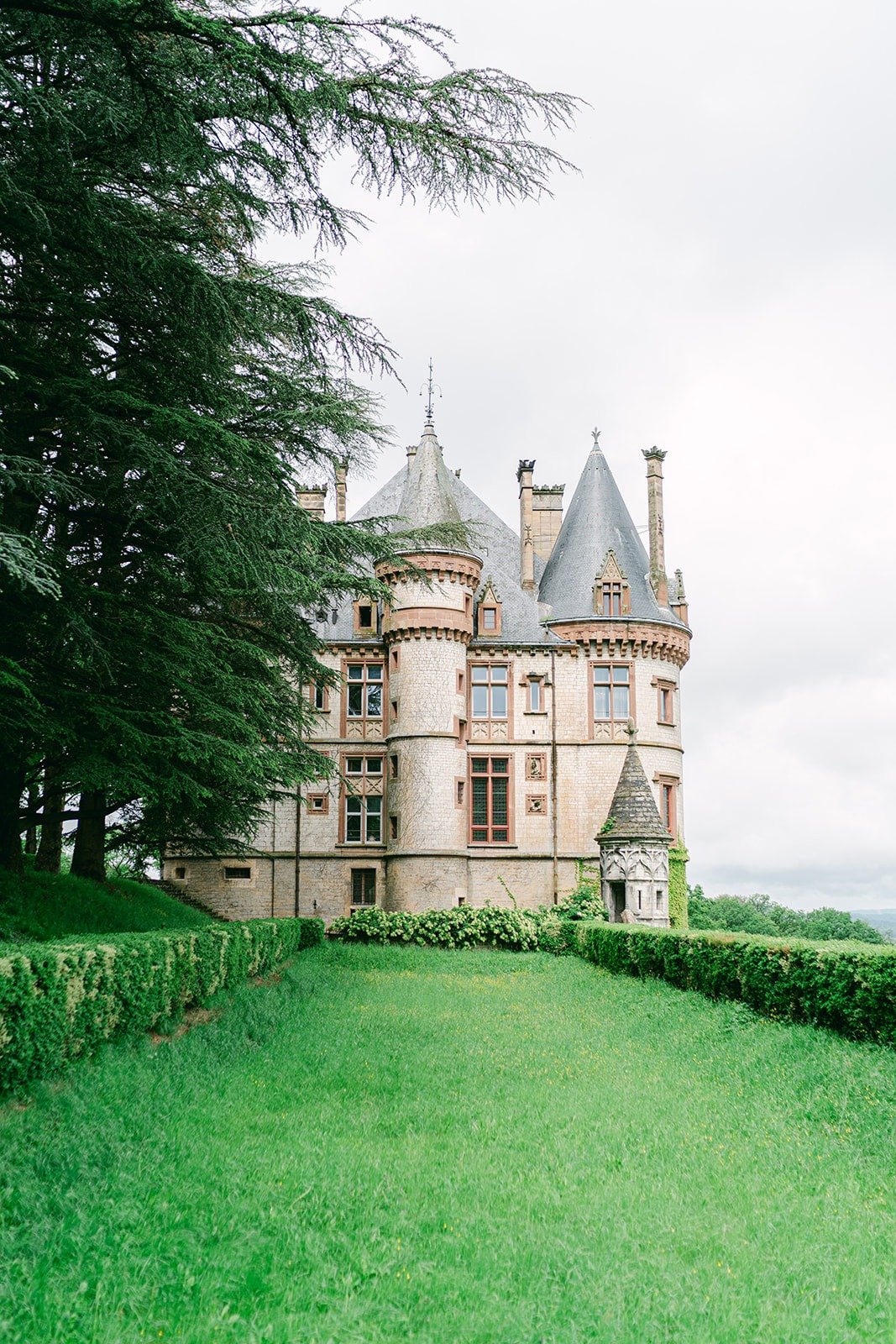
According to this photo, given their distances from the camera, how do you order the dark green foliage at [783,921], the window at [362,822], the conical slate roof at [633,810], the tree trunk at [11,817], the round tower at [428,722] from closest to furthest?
the tree trunk at [11,817]
the conical slate roof at [633,810]
the round tower at [428,722]
the window at [362,822]
the dark green foliage at [783,921]

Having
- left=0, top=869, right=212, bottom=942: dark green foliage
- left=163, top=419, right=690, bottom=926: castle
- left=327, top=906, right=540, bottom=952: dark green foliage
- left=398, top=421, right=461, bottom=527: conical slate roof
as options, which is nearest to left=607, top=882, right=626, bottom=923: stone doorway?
left=163, top=419, right=690, bottom=926: castle

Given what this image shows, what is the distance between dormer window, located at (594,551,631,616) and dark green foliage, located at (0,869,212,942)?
1627cm

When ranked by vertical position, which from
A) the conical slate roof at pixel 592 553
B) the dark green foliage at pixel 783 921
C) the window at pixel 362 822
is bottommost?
the dark green foliage at pixel 783 921

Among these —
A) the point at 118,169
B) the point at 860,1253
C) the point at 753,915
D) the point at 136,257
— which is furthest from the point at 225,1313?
the point at 753,915

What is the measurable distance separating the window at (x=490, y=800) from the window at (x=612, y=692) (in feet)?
10.7

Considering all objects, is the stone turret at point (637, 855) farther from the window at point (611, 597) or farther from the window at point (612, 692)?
the window at point (611, 597)

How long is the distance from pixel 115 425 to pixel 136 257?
178 centimetres

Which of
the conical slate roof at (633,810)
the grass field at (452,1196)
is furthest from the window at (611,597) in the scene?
the grass field at (452,1196)

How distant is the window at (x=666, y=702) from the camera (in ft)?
107

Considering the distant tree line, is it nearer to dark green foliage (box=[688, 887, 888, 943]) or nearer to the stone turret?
the stone turret

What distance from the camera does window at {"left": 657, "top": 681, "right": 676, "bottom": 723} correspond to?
32562mm

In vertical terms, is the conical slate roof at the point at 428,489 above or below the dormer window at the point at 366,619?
above

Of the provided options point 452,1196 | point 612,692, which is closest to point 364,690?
point 612,692

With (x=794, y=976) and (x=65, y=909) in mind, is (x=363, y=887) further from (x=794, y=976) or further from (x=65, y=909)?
(x=794, y=976)
